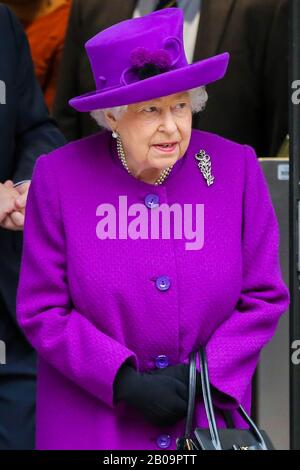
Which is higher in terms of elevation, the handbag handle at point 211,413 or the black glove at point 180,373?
the black glove at point 180,373

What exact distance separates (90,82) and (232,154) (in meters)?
1.40

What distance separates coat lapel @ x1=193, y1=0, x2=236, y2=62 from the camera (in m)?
4.34

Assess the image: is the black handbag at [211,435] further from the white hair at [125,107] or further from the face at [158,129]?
the white hair at [125,107]

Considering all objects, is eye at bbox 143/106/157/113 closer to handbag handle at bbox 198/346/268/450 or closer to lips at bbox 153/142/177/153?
lips at bbox 153/142/177/153

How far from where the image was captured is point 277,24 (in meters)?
4.42

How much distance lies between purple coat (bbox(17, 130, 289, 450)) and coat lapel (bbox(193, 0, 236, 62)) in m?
1.14

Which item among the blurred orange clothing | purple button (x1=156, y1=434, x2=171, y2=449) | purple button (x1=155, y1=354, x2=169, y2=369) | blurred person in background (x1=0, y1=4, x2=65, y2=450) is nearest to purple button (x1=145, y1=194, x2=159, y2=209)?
purple button (x1=155, y1=354, x2=169, y2=369)

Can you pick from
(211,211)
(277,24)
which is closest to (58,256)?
(211,211)

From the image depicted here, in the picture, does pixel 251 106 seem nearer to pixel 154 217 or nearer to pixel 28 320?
pixel 154 217

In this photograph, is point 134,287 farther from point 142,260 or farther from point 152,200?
point 152,200

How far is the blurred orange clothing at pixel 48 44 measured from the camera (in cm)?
532

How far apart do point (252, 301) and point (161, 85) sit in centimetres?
62

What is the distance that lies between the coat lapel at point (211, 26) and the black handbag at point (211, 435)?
1555 mm

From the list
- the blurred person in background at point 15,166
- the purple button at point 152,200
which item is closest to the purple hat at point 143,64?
the purple button at point 152,200
